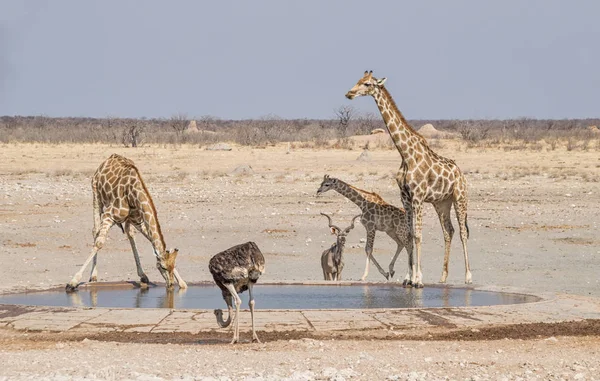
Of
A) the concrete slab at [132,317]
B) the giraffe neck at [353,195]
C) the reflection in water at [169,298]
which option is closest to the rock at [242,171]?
the giraffe neck at [353,195]

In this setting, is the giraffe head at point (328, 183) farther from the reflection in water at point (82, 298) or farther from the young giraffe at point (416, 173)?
the reflection in water at point (82, 298)

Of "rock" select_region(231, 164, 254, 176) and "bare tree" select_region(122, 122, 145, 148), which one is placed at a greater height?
"bare tree" select_region(122, 122, 145, 148)

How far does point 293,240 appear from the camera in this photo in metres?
21.6

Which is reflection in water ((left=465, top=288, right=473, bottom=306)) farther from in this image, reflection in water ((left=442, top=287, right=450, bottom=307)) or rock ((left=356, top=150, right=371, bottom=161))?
rock ((left=356, top=150, right=371, bottom=161))

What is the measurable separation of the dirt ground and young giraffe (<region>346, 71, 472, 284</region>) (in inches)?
52.0

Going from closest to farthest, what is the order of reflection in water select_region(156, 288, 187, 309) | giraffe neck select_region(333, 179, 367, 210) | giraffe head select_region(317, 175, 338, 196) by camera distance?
reflection in water select_region(156, 288, 187, 309), giraffe neck select_region(333, 179, 367, 210), giraffe head select_region(317, 175, 338, 196)

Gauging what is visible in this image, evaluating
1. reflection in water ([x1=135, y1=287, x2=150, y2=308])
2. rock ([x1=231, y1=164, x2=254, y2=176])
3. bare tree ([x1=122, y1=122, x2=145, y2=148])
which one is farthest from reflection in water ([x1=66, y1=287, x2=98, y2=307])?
bare tree ([x1=122, y1=122, x2=145, y2=148])

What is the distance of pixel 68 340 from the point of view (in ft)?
34.1

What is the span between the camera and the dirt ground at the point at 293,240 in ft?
29.9

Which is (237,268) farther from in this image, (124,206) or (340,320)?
(124,206)

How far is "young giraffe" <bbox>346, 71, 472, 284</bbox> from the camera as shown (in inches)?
565

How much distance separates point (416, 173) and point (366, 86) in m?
1.30

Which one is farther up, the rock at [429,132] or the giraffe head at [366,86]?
the giraffe head at [366,86]

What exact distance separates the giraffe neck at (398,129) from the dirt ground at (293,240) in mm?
2066
